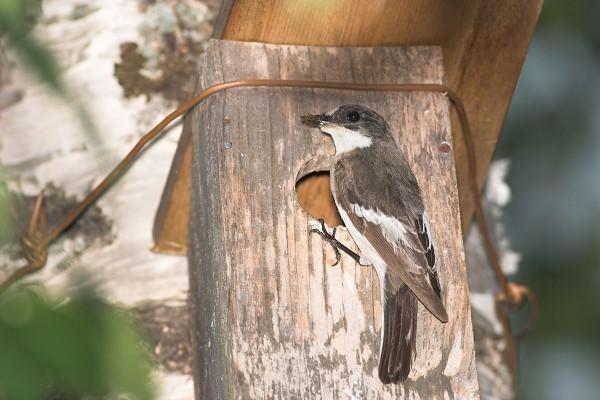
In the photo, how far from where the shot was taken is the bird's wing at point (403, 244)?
3020 millimetres

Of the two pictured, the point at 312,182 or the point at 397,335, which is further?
the point at 312,182

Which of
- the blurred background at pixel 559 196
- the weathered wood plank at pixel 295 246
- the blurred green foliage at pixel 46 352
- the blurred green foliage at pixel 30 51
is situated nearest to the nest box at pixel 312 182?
the weathered wood plank at pixel 295 246

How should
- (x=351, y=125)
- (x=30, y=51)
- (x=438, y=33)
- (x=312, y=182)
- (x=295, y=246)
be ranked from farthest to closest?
(x=312, y=182)
(x=438, y=33)
(x=351, y=125)
(x=295, y=246)
(x=30, y=51)

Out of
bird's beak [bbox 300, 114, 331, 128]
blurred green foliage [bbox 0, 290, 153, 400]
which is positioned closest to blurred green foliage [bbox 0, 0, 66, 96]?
blurred green foliage [bbox 0, 290, 153, 400]

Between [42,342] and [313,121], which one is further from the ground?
[313,121]

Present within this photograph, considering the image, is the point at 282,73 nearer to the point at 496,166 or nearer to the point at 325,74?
the point at 325,74

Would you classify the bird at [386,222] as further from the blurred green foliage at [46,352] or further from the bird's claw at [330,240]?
the blurred green foliage at [46,352]

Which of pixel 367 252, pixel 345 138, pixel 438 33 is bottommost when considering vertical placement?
pixel 367 252

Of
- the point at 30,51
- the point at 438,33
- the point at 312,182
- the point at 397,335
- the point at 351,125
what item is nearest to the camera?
A: the point at 30,51

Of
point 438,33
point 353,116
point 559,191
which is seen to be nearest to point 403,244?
point 353,116

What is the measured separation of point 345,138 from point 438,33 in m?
0.57

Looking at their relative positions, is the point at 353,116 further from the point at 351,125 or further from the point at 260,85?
the point at 260,85

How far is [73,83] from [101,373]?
6.01 ft

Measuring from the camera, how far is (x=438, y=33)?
11.7 ft
